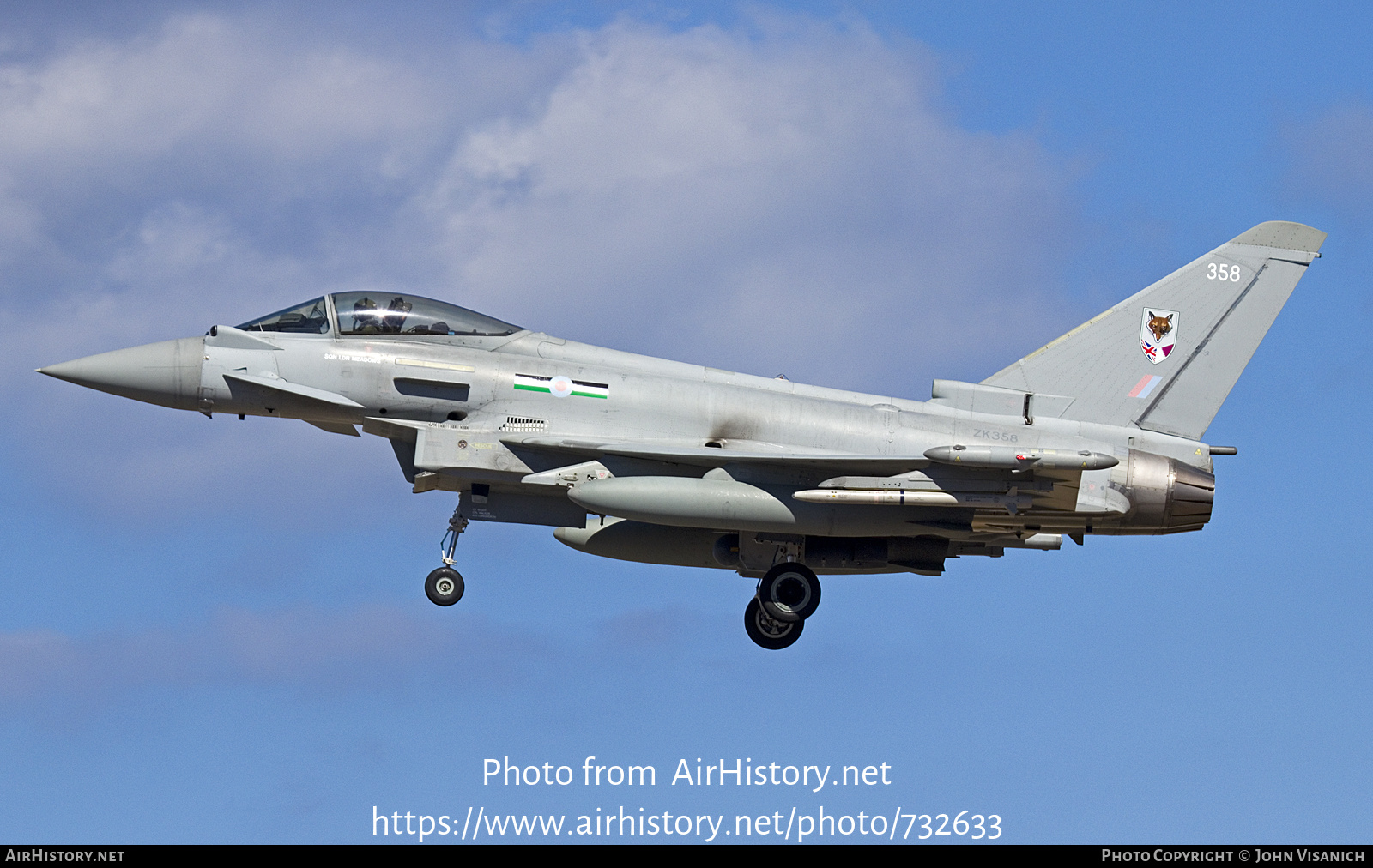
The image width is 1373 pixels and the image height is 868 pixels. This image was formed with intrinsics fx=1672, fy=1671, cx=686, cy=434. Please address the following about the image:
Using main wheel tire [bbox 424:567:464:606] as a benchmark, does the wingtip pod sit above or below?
above

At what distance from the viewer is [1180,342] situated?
888 inches

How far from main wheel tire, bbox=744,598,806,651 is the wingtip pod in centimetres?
814

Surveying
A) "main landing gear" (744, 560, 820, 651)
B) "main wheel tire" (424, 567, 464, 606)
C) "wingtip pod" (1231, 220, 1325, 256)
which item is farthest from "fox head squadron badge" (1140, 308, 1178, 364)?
"main wheel tire" (424, 567, 464, 606)

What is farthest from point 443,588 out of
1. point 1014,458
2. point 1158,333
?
point 1158,333

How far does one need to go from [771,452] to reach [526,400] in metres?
3.13

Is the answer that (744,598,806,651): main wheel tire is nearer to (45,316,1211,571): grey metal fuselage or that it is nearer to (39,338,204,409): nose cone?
(45,316,1211,571): grey metal fuselage

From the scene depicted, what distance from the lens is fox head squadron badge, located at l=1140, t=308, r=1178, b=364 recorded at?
22.4m

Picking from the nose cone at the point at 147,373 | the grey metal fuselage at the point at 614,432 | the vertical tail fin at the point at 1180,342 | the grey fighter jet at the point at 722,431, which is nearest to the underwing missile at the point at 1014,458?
the grey fighter jet at the point at 722,431

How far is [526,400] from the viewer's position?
2084cm

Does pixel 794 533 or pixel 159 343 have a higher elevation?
pixel 159 343

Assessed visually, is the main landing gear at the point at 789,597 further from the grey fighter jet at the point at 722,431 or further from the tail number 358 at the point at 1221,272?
the tail number 358 at the point at 1221,272

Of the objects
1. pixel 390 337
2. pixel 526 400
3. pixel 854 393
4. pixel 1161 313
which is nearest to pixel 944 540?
pixel 854 393

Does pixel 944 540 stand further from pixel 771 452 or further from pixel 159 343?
pixel 159 343

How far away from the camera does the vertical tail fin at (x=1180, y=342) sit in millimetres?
22203
